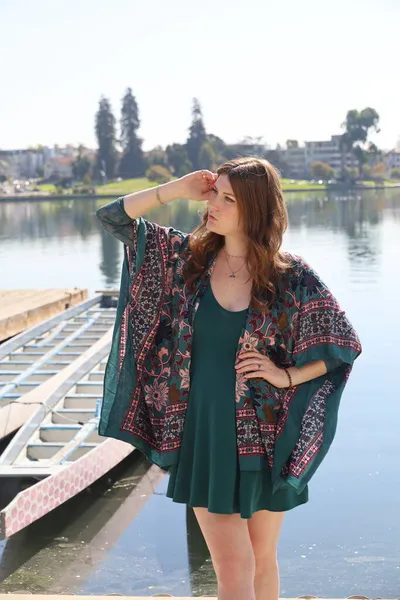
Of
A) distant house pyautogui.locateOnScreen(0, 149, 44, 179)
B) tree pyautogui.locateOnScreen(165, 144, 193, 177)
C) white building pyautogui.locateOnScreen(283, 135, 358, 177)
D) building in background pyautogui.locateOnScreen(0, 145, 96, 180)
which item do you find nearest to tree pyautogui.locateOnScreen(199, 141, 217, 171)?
tree pyautogui.locateOnScreen(165, 144, 193, 177)

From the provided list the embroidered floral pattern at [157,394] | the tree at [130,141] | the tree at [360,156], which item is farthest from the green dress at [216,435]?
the tree at [360,156]

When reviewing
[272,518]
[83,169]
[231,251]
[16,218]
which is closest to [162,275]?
[231,251]

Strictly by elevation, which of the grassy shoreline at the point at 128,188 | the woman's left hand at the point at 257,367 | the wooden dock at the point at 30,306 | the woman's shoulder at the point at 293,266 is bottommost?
the grassy shoreline at the point at 128,188

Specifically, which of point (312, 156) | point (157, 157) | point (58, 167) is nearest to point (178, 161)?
point (157, 157)

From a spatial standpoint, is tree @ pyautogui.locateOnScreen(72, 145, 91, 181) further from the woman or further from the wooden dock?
the woman

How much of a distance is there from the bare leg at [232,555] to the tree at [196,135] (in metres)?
115

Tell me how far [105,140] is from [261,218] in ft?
389

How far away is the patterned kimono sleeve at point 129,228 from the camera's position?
3.02 meters

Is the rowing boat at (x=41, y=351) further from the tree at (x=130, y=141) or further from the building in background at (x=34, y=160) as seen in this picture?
the building in background at (x=34, y=160)

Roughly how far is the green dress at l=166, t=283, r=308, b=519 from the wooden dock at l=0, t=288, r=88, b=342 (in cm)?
1128

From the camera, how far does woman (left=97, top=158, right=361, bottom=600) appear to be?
2.86 meters

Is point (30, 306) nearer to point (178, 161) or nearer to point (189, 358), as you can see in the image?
point (189, 358)

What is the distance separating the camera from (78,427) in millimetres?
8273

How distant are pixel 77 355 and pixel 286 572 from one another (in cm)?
489
